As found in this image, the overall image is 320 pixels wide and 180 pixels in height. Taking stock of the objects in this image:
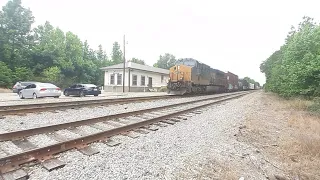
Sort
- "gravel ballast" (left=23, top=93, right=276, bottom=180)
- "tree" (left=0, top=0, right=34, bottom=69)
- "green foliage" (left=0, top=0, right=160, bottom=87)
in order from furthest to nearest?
"tree" (left=0, top=0, right=34, bottom=69), "green foliage" (left=0, top=0, right=160, bottom=87), "gravel ballast" (left=23, top=93, right=276, bottom=180)

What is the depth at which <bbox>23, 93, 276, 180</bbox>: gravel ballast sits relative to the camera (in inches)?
130

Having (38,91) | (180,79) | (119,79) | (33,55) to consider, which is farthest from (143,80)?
(33,55)

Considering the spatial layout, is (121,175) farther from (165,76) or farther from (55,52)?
(55,52)

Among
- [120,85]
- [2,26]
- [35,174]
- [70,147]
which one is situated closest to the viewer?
[35,174]

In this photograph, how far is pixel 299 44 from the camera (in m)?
14.8

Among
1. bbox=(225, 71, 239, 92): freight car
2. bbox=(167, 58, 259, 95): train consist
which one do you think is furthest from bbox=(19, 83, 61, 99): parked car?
bbox=(225, 71, 239, 92): freight car

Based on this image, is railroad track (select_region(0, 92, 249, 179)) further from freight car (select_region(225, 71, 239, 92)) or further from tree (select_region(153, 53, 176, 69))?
tree (select_region(153, 53, 176, 69))

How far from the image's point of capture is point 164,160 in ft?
13.0

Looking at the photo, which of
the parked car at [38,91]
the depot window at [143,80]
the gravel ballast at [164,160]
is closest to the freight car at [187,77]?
the parked car at [38,91]

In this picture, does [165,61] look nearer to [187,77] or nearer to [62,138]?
[187,77]

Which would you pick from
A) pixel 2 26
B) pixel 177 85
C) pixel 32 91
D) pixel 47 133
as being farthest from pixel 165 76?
pixel 47 133

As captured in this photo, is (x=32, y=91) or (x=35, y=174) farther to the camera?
(x=32, y=91)

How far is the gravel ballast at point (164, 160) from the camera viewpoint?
3.31 m

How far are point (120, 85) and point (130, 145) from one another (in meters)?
30.5
